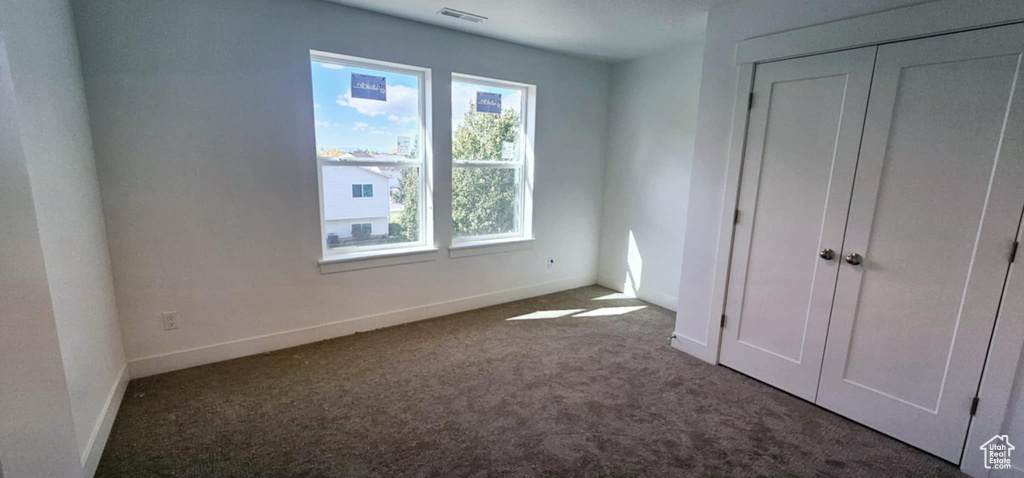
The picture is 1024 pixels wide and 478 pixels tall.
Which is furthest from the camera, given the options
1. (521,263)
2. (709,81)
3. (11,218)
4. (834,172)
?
(521,263)

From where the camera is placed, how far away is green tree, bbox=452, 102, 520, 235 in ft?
12.4

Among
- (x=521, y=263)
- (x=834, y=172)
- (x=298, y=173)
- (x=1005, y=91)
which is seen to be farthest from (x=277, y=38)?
(x=1005, y=91)

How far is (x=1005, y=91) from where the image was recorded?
1783 mm

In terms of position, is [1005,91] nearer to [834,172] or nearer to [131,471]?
[834,172]

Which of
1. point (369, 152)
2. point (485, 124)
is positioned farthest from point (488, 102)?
point (369, 152)

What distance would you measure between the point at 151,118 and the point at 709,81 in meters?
3.56

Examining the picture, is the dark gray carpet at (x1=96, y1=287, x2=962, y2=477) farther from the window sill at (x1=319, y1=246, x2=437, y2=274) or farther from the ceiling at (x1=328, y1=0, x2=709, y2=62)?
the ceiling at (x1=328, y1=0, x2=709, y2=62)

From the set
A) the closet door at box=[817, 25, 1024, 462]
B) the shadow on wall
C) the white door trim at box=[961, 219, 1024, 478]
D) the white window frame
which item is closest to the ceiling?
the white window frame

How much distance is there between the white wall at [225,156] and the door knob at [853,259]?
2.86 m

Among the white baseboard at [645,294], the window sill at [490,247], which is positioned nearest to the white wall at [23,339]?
the window sill at [490,247]

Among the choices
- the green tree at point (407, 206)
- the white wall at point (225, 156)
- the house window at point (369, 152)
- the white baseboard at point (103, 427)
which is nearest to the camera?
the white baseboard at point (103, 427)

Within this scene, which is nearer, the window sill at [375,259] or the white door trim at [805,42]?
the white door trim at [805,42]

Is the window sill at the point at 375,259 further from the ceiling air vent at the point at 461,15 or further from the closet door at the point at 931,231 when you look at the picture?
the closet door at the point at 931,231

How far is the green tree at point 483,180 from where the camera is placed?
3768 mm
